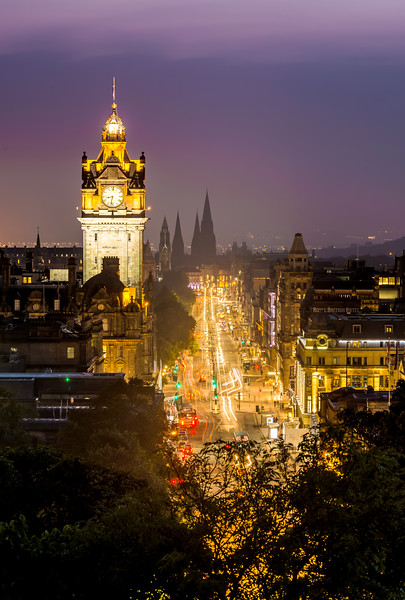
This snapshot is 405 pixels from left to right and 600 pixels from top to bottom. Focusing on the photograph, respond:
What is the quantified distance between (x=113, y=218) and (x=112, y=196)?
2620mm

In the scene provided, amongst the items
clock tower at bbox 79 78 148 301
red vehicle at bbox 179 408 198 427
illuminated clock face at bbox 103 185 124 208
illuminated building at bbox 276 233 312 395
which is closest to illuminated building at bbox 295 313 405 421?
red vehicle at bbox 179 408 198 427

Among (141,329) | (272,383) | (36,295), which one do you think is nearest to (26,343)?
(36,295)

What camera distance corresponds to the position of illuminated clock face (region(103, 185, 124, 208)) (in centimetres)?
12250

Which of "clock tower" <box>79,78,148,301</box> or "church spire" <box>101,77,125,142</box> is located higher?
"church spire" <box>101,77,125,142</box>

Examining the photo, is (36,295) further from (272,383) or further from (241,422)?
(272,383)

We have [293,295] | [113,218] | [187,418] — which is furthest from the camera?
[293,295]

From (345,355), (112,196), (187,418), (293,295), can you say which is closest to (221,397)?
(293,295)

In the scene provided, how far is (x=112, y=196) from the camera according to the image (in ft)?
403

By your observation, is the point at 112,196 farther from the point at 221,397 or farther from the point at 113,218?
the point at 221,397

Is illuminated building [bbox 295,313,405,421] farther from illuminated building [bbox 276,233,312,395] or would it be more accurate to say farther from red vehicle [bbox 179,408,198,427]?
illuminated building [bbox 276,233,312,395]

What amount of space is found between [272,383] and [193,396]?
17.8m

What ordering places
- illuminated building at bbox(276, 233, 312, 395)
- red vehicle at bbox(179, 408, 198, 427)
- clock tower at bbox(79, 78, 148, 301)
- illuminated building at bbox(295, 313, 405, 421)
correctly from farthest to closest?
illuminated building at bbox(276, 233, 312, 395) → clock tower at bbox(79, 78, 148, 301) → illuminated building at bbox(295, 313, 405, 421) → red vehicle at bbox(179, 408, 198, 427)

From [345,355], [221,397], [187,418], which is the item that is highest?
[345,355]

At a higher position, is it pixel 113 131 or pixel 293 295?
pixel 113 131
